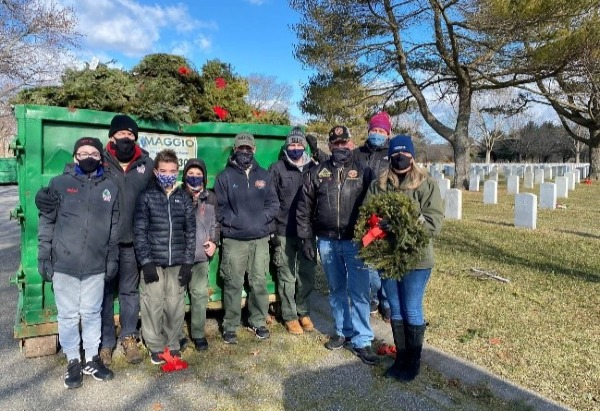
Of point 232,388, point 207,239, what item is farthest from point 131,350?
point 207,239

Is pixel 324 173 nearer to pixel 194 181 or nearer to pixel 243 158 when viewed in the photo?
pixel 243 158

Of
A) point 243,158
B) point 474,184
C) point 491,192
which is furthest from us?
point 474,184

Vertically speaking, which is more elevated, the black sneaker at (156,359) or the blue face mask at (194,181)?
the blue face mask at (194,181)

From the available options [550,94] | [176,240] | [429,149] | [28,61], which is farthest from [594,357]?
[429,149]

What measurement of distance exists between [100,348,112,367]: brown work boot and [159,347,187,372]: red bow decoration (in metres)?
0.42

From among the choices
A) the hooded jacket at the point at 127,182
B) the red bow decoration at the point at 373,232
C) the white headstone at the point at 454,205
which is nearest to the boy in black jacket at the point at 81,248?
the hooded jacket at the point at 127,182

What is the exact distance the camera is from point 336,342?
414 centimetres

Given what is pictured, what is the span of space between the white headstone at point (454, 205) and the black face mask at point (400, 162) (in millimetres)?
8670

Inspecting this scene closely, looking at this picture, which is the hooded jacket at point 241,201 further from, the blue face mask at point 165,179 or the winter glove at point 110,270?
the winter glove at point 110,270

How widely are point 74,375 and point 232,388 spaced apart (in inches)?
46.9

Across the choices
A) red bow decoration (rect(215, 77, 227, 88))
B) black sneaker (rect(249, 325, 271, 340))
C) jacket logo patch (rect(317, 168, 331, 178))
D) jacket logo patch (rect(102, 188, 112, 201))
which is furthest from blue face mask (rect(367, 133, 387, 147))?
jacket logo patch (rect(102, 188, 112, 201))

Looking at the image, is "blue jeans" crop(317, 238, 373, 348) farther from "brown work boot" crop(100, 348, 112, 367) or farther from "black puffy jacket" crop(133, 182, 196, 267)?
"brown work boot" crop(100, 348, 112, 367)

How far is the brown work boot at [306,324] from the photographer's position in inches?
181

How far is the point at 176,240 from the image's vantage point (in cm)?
369
